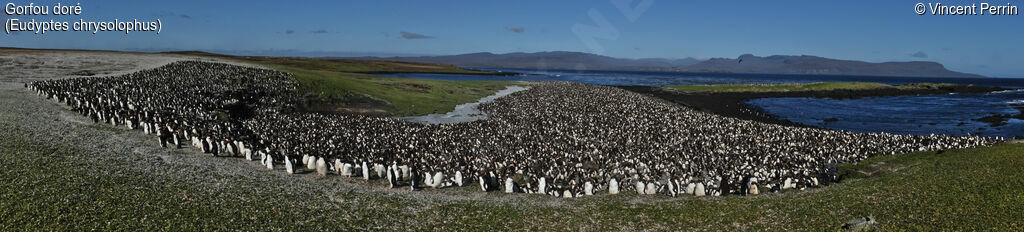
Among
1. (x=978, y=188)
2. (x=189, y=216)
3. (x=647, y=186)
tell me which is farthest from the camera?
(x=647, y=186)

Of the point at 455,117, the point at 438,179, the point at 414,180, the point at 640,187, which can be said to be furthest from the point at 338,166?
the point at 455,117

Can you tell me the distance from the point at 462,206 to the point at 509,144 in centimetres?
1173

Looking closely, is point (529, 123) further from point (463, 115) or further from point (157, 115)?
point (157, 115)

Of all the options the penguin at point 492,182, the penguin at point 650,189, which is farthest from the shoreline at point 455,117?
the penguin at point 650,189

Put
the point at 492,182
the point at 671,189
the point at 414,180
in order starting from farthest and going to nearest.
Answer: the point at 492,182 → the point at 414,180 → the point at 671,189

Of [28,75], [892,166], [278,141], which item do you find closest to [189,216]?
[278,141]

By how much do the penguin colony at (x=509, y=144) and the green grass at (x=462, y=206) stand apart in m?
1.37

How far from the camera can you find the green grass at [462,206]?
13930mm

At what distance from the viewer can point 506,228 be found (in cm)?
1495

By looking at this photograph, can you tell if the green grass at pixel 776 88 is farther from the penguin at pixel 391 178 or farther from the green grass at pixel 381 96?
the penguin at pixel 391 178

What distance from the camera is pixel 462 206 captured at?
17.0 meters

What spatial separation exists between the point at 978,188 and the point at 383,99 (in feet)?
148

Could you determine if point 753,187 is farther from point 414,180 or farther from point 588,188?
point 414,180

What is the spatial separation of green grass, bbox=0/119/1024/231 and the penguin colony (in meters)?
1.37
